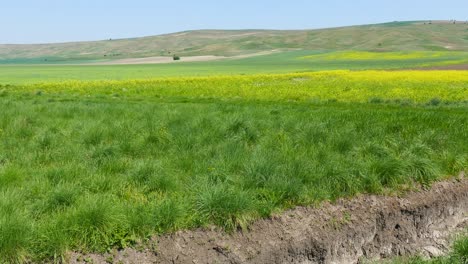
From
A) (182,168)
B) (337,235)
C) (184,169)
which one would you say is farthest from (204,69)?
(337,235)


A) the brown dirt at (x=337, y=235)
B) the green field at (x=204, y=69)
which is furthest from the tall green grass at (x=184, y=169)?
the green field at (x=204, y=69)

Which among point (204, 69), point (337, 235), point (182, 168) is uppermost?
point (182, 168)

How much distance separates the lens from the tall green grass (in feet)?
19.0

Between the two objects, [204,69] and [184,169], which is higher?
[184,169]

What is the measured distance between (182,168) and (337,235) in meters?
3.08

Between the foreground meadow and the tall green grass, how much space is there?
20 mm

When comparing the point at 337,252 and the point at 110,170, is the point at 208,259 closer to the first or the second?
the point at 337,252

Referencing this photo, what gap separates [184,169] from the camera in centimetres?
844

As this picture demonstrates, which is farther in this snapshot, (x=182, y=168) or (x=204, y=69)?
(x=204, y=69)

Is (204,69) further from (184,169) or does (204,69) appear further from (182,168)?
(184,169)

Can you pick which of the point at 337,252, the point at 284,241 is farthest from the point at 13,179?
the point at 337,252

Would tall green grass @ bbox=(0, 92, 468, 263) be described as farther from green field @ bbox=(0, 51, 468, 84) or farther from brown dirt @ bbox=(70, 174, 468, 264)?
green field @ bbox=(0, 51, 468, 84)

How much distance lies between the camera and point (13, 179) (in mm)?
7598

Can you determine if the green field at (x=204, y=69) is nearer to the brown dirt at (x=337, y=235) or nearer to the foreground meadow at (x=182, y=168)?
the foreground meadow at (x=182, y=168)
